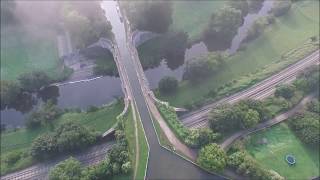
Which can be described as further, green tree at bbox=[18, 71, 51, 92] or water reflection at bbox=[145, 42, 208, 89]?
water reflection at bbox=[145, 42, 208, 89]

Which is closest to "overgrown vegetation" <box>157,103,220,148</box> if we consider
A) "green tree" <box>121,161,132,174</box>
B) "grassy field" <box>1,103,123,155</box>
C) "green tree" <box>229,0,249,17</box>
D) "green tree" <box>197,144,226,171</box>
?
"green tree" <box>197,144,226,171</box>

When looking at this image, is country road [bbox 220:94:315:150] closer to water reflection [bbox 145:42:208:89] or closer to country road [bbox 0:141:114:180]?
water reflection [bbox 145:42:208:89]

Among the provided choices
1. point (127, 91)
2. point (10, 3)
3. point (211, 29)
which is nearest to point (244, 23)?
point (211, 29)

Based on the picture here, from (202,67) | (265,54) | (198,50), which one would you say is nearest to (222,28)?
(198,50)

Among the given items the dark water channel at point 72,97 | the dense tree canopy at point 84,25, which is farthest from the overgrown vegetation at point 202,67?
the dense tree canopy at point 84,25

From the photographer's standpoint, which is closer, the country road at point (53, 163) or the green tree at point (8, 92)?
the country road at point (53, 163)

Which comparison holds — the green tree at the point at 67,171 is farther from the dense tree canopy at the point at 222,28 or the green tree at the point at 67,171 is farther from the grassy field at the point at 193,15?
the dense tree canopy at the point at 222,28

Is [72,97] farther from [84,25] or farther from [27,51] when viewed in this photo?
[27,51]
